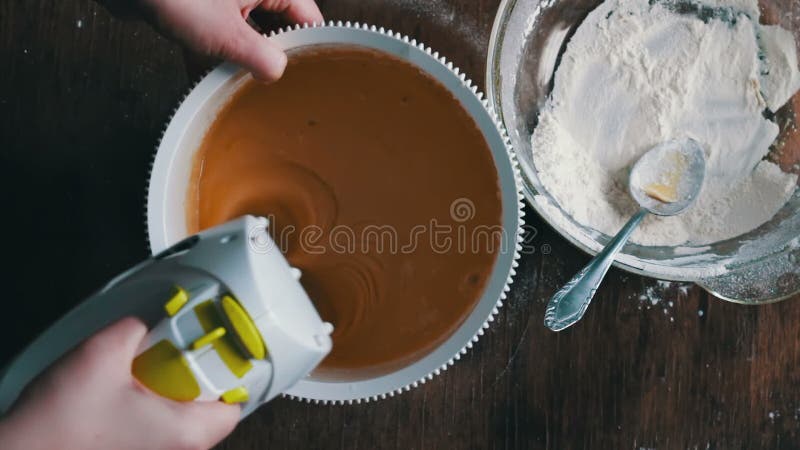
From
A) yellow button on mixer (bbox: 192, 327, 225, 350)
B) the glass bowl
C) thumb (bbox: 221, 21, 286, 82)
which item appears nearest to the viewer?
yellow button on mixer (bbox: 192, 327, 225, 350)

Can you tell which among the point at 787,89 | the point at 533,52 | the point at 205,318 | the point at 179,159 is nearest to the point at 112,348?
the point at 205,318

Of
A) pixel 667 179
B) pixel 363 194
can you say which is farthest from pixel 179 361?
pixel 667 179

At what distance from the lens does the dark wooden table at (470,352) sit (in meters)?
0.79

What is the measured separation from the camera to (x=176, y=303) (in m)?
0.52

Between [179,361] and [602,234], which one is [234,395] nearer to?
[179,361]

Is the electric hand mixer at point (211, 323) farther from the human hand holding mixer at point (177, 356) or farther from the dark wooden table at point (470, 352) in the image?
the dark wooden table at point (470, 352)

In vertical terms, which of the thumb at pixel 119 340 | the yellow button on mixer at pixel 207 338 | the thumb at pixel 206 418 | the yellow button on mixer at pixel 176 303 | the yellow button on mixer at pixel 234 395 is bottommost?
the thumb at pixel 206 418

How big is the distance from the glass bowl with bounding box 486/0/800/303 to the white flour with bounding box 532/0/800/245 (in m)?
0.01

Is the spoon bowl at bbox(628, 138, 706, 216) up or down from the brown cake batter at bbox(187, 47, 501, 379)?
up

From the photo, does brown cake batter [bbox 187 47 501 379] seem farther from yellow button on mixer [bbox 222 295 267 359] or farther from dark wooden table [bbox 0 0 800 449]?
yellow button on mixer [bbox 222 295 267 359]

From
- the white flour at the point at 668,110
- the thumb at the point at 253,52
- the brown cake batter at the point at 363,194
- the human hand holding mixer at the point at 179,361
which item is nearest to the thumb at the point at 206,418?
the human hand holding mixer at the point at 179,361

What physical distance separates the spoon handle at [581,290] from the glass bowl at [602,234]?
0.02 metres

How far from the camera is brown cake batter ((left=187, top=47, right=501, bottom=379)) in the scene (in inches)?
28.9

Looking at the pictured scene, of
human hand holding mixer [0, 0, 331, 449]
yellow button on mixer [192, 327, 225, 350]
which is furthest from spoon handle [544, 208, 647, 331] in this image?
yellow button on mixer [192, 327, 225, 350]
